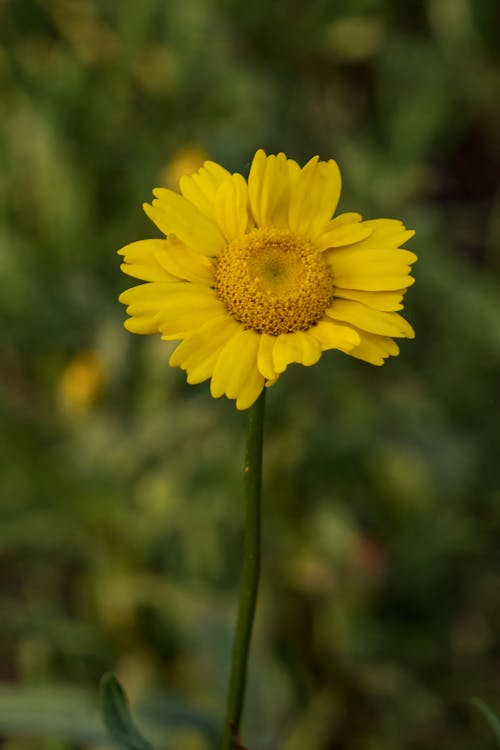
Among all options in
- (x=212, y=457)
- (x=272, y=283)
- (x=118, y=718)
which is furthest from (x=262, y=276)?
(x=212, y=457)

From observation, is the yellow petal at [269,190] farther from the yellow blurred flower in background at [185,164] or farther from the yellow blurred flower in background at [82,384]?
the yellow blurred flower in background at [82,384]

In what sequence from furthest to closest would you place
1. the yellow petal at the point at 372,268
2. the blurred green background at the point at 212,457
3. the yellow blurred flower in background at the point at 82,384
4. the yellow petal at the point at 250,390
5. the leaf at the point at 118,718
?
the yellow blurred flower in background at the point at 82,384 < the blurred green background at the point at 212,457 < the leaf at the point at 118,718 < the yellow petal at the point at 372,268 < the yellow petal at the point at 250,390

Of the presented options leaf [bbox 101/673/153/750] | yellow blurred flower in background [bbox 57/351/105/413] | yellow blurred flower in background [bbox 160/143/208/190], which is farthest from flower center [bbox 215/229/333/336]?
yellow blurred flower in background [bbox 57/351/105/413]

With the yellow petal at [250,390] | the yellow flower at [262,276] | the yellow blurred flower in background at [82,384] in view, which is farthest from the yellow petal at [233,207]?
the yellow blurred flower in background at [82,384]

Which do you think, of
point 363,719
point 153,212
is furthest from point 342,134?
point 153,212

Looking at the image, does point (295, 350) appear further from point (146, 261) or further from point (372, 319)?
point (146, 261)

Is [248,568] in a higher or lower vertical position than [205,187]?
lower
